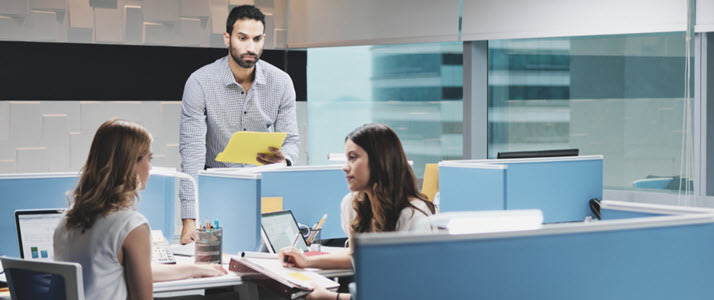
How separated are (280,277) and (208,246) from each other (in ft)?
1.57

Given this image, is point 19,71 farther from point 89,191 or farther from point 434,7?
point 89,191

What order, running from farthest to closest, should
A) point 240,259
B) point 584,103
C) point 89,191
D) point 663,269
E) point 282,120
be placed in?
point 584,103, point 282,120, point 240,259, point 89,191, point 663,269

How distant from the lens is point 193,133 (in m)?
3.64

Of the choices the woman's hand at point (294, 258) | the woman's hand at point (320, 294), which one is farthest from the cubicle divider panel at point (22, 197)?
the woman's hand at point (320, 294)

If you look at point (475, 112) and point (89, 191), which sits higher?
point (475, 112)

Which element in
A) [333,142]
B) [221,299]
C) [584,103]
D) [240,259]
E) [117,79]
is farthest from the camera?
[333,142]

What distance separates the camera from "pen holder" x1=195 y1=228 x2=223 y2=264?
8.89 ft

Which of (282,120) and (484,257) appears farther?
(282,120)

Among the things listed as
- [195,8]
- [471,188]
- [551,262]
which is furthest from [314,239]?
[195,8]

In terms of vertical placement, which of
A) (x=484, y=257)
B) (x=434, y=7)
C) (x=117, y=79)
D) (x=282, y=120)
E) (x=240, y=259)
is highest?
(x=434, y=7)

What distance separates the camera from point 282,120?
3.88m

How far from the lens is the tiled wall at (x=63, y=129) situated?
16.5ft

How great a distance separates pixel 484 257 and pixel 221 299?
1.59 meters

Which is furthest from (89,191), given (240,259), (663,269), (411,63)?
(411,63)
